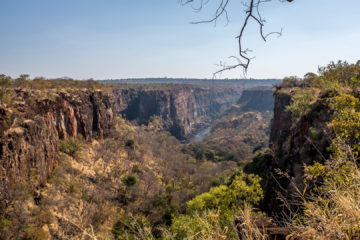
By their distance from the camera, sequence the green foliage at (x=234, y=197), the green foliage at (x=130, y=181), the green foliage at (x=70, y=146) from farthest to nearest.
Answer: the green foliage at (x=70, y=146) → the green foliage at (x=130, y=181) → the green foliage at (x=234, y=197)

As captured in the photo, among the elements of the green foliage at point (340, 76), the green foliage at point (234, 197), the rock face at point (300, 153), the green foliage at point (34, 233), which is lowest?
the green foliage at point (34, 233)

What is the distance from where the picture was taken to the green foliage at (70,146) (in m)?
38.3

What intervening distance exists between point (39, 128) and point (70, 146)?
37.8 ft

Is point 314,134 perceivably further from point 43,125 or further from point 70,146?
point 70,146

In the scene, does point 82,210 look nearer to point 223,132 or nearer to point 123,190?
point 123,190

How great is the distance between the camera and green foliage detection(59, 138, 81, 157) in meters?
38.3

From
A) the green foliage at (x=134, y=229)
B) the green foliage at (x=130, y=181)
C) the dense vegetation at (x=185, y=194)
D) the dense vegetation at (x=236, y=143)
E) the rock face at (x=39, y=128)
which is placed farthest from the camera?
the dense vegetation at (x=236, y=143)

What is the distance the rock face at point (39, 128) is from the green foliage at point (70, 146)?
1.49 m

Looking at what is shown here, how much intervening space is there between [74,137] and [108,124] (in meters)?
15.0

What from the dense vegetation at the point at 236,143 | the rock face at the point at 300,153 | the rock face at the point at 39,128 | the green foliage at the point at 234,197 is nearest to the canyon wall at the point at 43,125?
the rock face at the point at 39,128

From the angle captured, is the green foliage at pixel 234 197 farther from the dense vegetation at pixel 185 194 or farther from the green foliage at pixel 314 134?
the green foliage at pixel 314 134

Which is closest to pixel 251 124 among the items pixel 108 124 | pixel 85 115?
pixel 108 124

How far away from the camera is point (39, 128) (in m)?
28.4

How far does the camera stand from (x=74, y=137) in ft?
144
